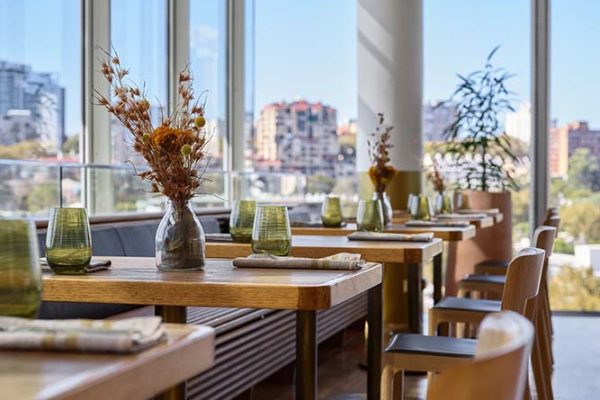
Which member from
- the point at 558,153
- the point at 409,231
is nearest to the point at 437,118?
the point at 558,153

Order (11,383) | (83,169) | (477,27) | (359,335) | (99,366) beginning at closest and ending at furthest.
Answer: (11,383), (99,366), (83,169), (359,335), (477,27)

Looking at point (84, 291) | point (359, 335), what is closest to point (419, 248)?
point (84, 291)

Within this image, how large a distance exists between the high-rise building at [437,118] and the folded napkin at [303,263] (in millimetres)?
5983

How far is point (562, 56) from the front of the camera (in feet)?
26.5

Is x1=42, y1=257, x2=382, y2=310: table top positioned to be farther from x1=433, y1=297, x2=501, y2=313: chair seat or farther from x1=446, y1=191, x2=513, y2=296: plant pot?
x1=446, y1=191, x2=513, y2=296: plant pot

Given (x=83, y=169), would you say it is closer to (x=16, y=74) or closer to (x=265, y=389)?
(x=16, y=74)

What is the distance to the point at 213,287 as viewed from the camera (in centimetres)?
208

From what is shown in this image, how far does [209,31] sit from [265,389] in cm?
370

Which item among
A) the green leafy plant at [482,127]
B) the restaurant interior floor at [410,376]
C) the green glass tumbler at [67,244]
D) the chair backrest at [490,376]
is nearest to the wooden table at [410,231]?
the restaurant interior floor at [410,376]

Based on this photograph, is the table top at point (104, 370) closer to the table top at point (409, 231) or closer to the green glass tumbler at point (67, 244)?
the green glass tumbler at point (67, 244)

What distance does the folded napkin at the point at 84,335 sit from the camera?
51.3 inches

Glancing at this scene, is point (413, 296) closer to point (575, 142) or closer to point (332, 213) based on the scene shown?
point (332, 213)

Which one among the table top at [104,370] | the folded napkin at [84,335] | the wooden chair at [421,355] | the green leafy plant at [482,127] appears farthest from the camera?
the green leafy plant at [482,127]

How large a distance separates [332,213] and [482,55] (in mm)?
4316
